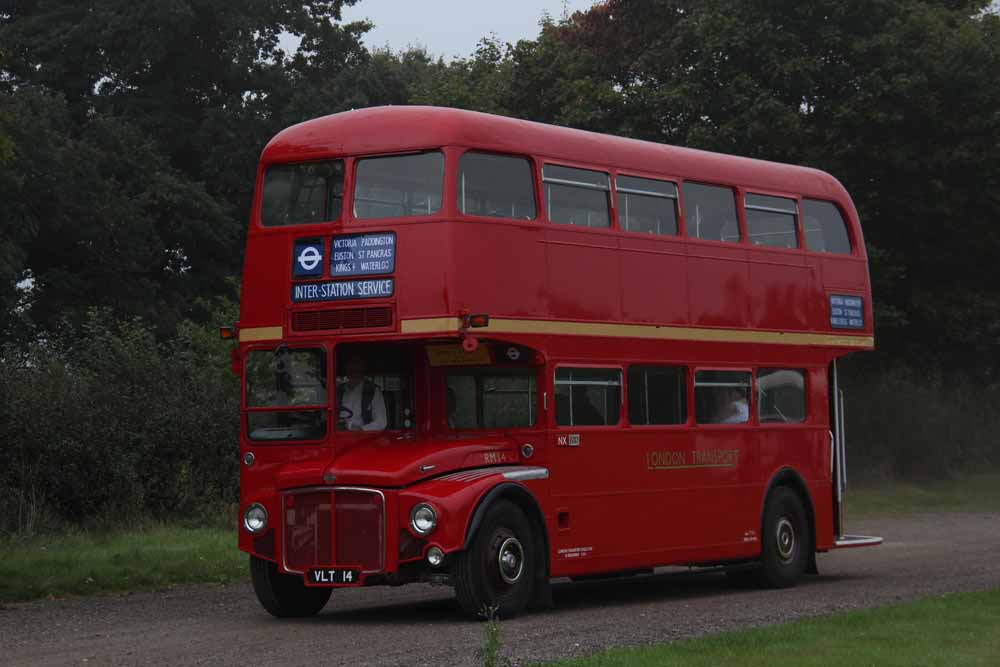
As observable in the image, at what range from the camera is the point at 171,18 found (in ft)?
127

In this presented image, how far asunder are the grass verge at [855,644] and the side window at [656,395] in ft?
11.6

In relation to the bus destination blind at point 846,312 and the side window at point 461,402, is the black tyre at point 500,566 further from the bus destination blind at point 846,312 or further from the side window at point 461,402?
the bus destination blind at point 846,312

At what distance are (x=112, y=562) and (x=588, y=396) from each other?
5827mm

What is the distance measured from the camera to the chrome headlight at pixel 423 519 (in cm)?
1416

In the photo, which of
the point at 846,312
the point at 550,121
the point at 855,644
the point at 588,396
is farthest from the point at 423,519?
the point at 550,121

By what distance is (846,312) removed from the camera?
66.0ft

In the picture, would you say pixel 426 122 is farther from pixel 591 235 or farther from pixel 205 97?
pixel 205 97

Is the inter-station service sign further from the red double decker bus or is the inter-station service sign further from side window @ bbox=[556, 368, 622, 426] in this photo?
side window @ bbox=[556, 368, 622, 426]

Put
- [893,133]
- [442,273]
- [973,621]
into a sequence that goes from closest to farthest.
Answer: [973,621], [442,273], [893,133]

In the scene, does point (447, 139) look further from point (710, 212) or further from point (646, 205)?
point (710, 212)

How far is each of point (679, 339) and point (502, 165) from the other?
10.3 feet

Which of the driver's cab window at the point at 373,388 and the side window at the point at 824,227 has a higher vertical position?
the side window at the point at 824,227

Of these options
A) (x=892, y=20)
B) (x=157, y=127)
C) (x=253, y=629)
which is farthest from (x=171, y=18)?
(x=253, y=629)

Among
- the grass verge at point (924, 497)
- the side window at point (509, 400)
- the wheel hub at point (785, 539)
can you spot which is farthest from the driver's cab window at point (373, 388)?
the grass verge at point (924, 497)
